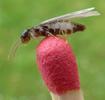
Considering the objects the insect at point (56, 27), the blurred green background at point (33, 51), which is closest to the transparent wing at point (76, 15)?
the insect at point (56, 27)

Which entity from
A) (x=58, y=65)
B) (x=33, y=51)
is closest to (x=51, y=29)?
(x=58, y=65)

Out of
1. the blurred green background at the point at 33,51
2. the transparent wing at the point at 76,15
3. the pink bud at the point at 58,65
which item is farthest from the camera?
the blurred green background at the point at 33,51

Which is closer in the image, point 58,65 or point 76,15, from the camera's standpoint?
point 58,65

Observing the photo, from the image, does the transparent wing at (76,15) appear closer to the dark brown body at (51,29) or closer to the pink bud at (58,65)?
the dark brown body at (51,29)

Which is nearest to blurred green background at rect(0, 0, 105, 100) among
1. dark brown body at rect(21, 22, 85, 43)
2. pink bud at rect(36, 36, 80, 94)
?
dark brown body at rect(21, 22, 85, 43)

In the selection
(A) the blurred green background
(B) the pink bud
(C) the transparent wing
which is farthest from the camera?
(A) the blurred green background

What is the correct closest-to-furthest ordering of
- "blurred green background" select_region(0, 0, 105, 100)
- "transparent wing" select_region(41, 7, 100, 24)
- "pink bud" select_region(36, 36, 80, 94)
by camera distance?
1. "pink bud" select_region(36, 36, 80, 94)
2. "transparent wing" select_region(41, 7, 100, 24)
3. "blurred green background" select_region(0, 0, 105, 100)

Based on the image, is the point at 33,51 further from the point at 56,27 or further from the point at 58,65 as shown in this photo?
the point at 58,65

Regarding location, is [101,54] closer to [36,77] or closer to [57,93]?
[36,77]

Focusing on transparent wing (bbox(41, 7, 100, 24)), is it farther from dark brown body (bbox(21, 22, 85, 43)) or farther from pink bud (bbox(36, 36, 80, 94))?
pink bud (bbox(36, 36, 80, 94))
